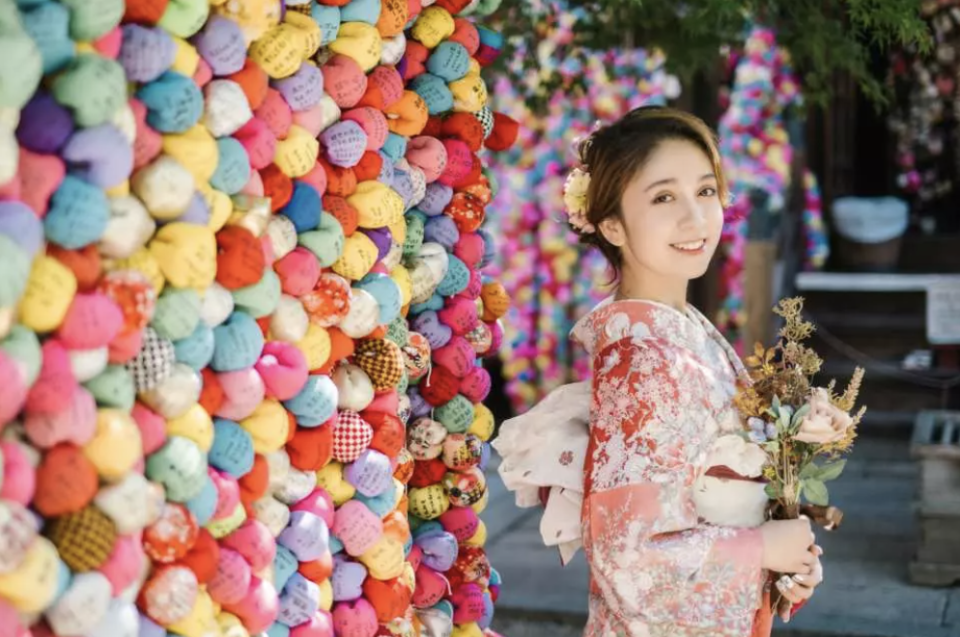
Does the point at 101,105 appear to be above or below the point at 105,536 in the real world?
above

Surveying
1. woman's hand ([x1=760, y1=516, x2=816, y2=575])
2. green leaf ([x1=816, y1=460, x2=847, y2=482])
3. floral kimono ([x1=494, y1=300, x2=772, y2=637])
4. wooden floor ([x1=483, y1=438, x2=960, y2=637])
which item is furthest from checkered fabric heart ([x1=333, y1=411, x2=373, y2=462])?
wooden floor ([x1=483, y1=438, x2=960, y2=637])

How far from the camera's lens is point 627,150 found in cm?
259

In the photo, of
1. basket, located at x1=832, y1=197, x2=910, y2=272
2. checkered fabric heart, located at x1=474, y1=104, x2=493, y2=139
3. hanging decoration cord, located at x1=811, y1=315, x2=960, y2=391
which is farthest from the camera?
basket, located at x1=832, y1=197, x2=910, y2=272

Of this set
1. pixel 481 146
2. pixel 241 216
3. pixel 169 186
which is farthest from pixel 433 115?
pixel 169 186

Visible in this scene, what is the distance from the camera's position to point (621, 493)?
2.40 metres

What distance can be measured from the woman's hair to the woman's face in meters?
0.02

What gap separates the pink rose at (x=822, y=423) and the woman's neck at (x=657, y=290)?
0.33 m

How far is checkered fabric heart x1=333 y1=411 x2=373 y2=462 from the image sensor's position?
88.7 inches

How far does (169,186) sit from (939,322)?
258 inches

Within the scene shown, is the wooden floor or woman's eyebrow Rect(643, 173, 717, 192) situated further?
the wooden floor

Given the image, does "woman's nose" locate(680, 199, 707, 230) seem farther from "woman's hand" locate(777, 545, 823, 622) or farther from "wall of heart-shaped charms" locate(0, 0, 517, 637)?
"woman's hand" locate(777, 545, 823, 622)

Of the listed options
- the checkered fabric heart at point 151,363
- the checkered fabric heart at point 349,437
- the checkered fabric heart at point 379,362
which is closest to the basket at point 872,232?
the checkered fabric heart at point 379,362

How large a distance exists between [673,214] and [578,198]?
25 cm

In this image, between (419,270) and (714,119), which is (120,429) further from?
(714,119)
